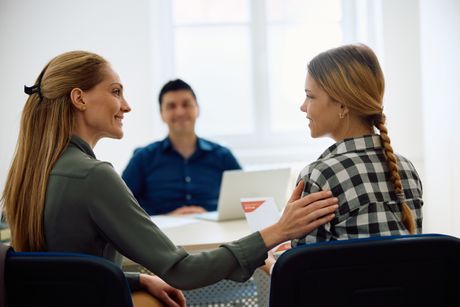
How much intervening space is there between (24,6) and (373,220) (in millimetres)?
3393

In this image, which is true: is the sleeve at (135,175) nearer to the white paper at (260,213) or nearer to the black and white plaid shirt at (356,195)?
the white paper at (260,213)

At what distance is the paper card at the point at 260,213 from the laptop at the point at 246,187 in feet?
1.59

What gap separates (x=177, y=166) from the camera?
3.29 m

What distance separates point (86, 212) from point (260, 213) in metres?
0.75

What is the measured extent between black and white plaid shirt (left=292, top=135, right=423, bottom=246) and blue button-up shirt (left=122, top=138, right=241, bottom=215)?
1.84 metres

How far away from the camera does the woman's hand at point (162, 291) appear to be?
1461mm

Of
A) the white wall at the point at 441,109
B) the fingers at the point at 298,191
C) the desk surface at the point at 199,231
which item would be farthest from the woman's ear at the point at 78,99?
the white wall at the point at 441,109

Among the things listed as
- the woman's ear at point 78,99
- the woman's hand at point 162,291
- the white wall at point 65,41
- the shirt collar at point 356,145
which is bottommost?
the woman's hand at point 162,291

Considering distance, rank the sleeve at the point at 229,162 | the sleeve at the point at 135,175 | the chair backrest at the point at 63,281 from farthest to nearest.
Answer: the sleeve at the point at 229,162, the sleeve at the point at 135,175, the chair backrest at the point at 63,281

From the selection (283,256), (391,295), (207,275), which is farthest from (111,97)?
(391,295)

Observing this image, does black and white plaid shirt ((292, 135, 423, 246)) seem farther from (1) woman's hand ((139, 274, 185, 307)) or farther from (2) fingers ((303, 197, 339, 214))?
(1) woman's hand ((139, 274, 185, 307))

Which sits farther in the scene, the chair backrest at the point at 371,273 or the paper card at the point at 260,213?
the paper card at the point at 260,213

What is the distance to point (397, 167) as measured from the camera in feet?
4.66

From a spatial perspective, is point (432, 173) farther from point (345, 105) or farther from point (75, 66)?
point (75, 66)
